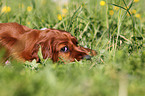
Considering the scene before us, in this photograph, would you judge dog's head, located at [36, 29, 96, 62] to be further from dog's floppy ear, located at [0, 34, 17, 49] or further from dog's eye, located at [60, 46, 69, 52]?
dog's floppy ear, located at [0, 34, 17, 49]

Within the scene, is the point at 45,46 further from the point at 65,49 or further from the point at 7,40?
the point at 7,40

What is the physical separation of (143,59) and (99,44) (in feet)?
4.97

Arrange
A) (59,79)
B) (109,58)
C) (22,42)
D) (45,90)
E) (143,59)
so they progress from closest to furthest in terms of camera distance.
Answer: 1. (45,90)
2. (59,79)
3. (143,59)
4. (109,58)
5. (22,42)

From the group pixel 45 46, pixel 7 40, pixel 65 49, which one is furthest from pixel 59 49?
pixel 7 40

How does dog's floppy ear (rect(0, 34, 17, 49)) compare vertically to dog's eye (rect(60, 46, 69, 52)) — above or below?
above

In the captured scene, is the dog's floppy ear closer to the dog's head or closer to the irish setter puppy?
the irish setter puppy

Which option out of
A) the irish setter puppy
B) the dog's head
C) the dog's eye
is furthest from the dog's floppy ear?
the dog's eye

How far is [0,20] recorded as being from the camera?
14.3ft

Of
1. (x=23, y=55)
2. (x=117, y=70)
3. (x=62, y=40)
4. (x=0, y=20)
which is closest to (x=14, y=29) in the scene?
(x=23, y=55)

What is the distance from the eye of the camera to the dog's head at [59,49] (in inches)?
111

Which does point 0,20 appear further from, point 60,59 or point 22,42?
point 60,59

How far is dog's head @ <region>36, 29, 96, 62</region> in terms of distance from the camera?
283cm

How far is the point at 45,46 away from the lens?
2857mm

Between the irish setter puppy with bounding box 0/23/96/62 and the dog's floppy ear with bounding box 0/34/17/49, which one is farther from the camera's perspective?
the dog's floppy ear with bounding box 0/34/17/49
